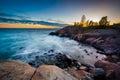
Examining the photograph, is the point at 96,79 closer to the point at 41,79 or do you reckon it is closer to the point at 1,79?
the point at 41,79

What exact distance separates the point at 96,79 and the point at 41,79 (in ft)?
20.0

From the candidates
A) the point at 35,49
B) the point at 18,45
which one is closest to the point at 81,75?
the point at 35,49

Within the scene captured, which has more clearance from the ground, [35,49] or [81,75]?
[81,75]

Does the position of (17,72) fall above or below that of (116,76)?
above

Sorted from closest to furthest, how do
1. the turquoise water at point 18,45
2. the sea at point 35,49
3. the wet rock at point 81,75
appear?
the wet rock at point 81,75 → the sea at point 35,49 → the turquoise water at point 18,45

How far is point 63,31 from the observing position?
7194 centimetres

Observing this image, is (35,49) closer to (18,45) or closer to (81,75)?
(18,45)

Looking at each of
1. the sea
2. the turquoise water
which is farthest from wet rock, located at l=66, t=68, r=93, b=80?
the turquoise water

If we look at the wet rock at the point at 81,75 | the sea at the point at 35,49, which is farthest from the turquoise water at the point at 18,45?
the wet rock at the point at 81,75

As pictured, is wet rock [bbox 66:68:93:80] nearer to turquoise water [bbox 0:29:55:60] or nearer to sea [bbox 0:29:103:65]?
sea [bbox 0:29:103:65]

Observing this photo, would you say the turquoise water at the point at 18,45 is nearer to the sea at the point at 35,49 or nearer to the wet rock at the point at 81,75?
the sea at the point at 35,49

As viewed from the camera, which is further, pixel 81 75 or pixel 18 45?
pixel 18 45

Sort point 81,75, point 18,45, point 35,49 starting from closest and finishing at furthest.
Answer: point 81,75
point 35,49
point 18,45

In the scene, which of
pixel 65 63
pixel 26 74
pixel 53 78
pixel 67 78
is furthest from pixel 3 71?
pixel 65 63
